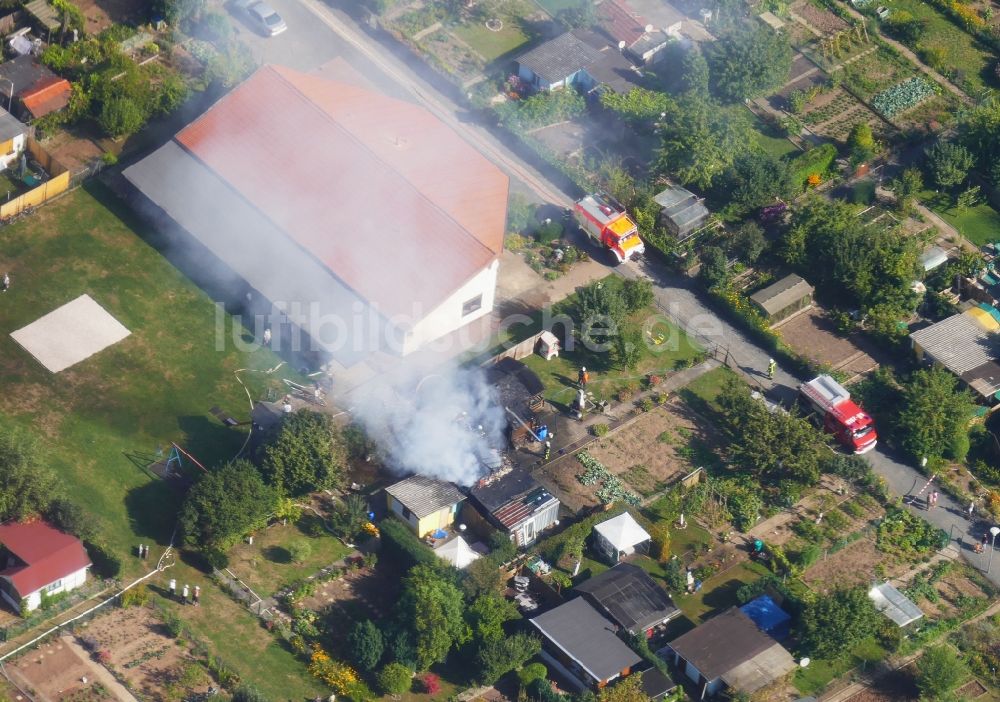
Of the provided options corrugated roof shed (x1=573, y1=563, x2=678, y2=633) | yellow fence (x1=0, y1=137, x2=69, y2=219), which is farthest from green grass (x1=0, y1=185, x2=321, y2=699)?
corrugated roof shed (x1=573, y1=563, x2=678, y2=633)

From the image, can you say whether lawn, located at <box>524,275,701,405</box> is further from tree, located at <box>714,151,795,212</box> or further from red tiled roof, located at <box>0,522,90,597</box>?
red tiled roof, located at <box>0,522,90,597</box>

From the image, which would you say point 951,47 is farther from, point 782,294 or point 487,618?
point 487,618

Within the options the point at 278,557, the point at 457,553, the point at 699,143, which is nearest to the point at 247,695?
the point at 278,557

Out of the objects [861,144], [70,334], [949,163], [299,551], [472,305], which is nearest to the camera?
[299,551]

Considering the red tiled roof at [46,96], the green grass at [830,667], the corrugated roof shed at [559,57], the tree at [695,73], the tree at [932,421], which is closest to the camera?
the green grass at [830,667]

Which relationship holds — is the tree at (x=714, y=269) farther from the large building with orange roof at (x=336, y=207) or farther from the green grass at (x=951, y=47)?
the green grass at (x=951, y=47)

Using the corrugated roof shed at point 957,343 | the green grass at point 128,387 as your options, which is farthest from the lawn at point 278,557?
the corrugated roof shed at point 957,343
